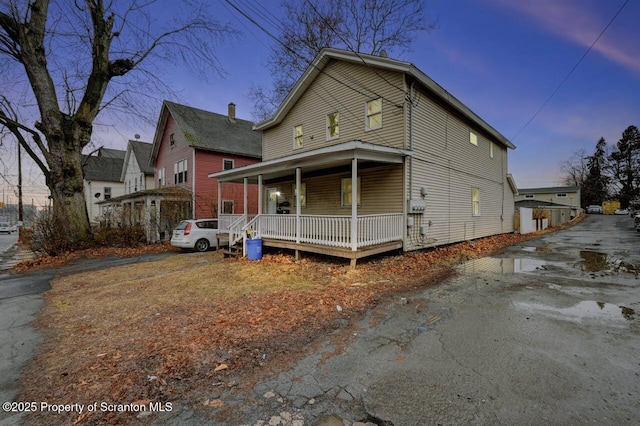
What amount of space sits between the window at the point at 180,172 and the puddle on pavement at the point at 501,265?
61.4ft

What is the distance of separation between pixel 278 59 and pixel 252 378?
66.4 ft

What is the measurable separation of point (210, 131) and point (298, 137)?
10366 mm

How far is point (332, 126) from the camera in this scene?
12.4 metres

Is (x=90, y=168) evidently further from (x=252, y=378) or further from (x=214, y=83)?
(x=252, y=378)

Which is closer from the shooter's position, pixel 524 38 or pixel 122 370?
pixel 122 370

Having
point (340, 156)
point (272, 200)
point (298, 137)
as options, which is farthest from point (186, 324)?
point (272, 200)

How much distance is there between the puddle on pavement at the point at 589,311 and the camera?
449 cm

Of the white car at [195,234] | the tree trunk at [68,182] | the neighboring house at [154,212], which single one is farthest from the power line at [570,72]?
the tree trunk at [68,182]

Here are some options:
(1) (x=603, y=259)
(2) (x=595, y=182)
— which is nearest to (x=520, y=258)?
(1) (x=603, y=259)

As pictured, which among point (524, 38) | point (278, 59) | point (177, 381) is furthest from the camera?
point (278, 59)

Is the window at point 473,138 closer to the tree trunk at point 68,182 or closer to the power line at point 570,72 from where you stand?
the power line at point 570,72

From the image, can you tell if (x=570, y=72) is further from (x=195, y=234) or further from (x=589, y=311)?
(x=195, y=234)

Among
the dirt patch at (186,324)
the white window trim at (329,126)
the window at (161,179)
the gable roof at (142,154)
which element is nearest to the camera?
the dirt patch at (186,324)

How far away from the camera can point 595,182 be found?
181 feet
